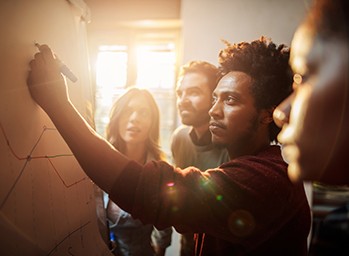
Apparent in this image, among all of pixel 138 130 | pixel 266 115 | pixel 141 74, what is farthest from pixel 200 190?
pixel 141 74

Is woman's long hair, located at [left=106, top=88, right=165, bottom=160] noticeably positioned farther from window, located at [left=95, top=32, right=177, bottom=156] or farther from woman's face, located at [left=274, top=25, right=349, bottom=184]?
woman's face, located at [left=274, top=25, right=349, bottom=184]

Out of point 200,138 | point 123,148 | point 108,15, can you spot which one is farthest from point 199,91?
point 108,15

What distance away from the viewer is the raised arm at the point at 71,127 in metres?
0.60

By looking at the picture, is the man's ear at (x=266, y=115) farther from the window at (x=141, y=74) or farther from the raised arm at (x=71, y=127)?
the window at (x=141, y=74)

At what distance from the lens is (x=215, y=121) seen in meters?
0.85

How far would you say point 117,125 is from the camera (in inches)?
62.6

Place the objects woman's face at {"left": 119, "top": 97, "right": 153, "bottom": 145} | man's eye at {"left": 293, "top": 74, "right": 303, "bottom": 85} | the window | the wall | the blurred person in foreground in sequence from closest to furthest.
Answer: the blurred person in foreground → man's eye at {"left": 293, "top": 74, "right": 303, "bottom": 85} → woman's face at {"left": 119, "top": 97, "right": 153, "bottom": 145} → the wall → the window

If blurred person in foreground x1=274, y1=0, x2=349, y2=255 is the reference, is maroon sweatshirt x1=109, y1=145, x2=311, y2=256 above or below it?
below

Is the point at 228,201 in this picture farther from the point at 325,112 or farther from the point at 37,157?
the point at 37,157

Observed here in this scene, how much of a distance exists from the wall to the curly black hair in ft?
Result: 3.64

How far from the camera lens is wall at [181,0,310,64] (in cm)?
Answer: 187

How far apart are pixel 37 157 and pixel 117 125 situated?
0.96 meters

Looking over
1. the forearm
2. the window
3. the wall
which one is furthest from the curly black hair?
the window

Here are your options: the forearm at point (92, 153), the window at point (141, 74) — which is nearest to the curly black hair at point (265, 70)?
the forearm at point (92, 153)
